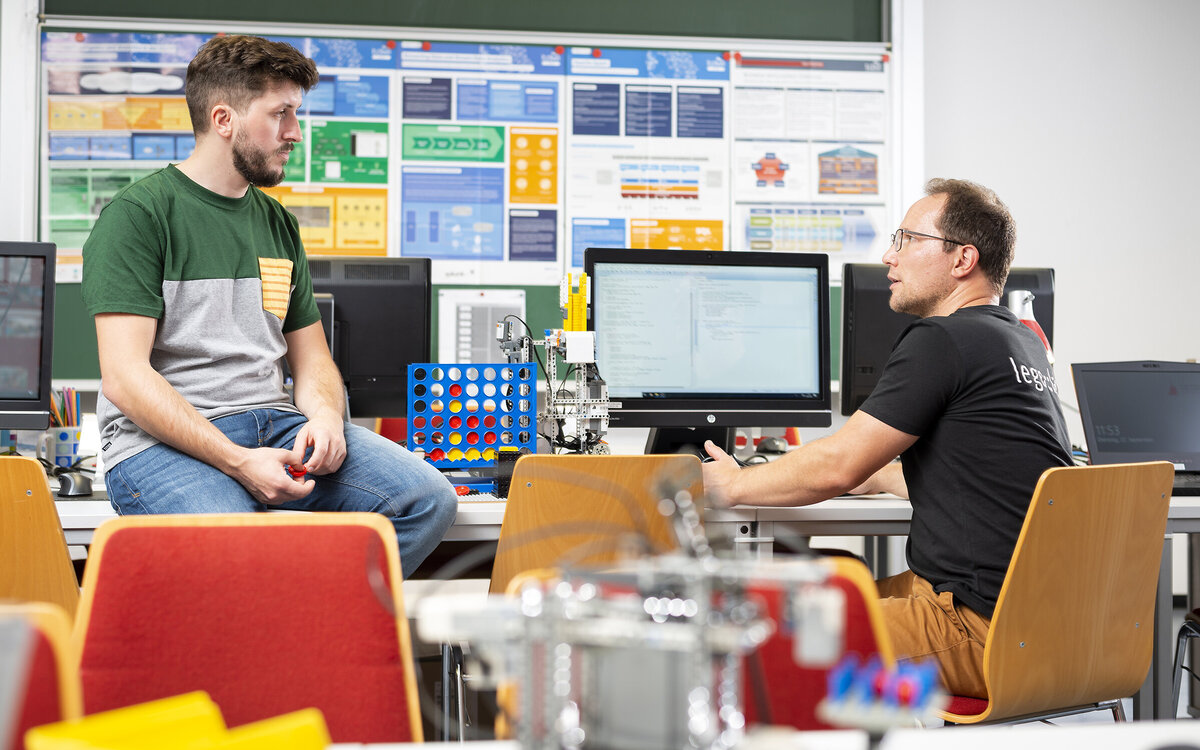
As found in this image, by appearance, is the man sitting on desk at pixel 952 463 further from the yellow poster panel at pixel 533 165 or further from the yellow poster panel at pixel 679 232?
the yellow poster panel at pixel 533 165

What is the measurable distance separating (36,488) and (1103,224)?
4263 millimetres

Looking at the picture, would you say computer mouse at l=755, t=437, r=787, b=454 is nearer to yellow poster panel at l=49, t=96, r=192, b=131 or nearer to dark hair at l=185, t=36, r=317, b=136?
dark hair at l=185, t=36, r=317, b=136

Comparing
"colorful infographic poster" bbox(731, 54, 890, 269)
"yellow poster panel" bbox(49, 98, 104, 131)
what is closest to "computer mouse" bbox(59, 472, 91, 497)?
"yellow poster panel" bbox(49, 98, 104, 131)

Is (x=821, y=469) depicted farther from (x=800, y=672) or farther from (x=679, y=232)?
(x=679, y=232)

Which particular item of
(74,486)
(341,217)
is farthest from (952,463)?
(341,217)

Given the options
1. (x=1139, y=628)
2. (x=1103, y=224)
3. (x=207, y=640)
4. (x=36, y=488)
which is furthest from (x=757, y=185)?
(x=207, y=640)

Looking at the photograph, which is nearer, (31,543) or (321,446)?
(31,543)

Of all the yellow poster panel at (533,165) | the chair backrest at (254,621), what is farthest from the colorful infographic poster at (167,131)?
the chair backrest at (254,621)

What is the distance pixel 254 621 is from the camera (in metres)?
0.94

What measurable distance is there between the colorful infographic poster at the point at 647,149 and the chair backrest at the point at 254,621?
3166mm

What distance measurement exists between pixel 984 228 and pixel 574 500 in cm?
98

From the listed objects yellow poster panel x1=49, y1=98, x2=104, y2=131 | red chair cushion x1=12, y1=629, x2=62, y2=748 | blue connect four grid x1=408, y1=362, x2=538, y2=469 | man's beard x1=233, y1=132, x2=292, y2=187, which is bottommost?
red chair cushion x1=12, y1=629, x2=62, y2=748

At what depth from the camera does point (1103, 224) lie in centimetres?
425

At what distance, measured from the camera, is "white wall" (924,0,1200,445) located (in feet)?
13.7
